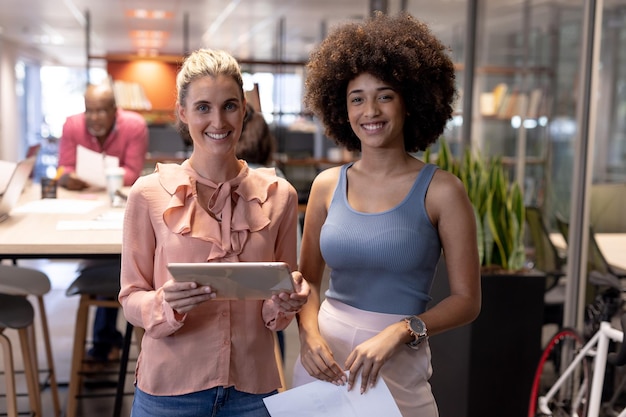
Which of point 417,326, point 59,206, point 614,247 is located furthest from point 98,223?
point 614,247

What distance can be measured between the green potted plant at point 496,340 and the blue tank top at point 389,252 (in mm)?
1522

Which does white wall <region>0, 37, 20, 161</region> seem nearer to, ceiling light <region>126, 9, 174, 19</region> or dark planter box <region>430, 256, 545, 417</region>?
ceiling light <region>126, 9, 174, 19</region>

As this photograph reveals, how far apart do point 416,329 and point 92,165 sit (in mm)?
2790

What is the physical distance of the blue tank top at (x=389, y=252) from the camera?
5.65 ft

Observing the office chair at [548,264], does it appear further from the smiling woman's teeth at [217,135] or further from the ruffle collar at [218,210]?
the smiling woman's teeth at [217,135]

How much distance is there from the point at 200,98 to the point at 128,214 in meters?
0.28

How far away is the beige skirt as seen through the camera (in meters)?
1.73

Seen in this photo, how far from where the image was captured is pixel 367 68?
181 cm

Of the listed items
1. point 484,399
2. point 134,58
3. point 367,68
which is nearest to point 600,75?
point 484,399

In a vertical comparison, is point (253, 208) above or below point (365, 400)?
above

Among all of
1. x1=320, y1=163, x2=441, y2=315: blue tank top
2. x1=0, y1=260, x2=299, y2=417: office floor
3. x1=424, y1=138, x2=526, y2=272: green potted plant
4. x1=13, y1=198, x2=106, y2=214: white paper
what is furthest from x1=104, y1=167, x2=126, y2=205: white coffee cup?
x1=320, y1=163, x2=441, y2=315: blue tank top

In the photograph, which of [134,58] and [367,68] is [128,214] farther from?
[134,58]

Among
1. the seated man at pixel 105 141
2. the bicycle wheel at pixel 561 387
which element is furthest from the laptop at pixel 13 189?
the bicycle wheel at pixel 561 387

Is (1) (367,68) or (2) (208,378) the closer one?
(2) (208,378)
